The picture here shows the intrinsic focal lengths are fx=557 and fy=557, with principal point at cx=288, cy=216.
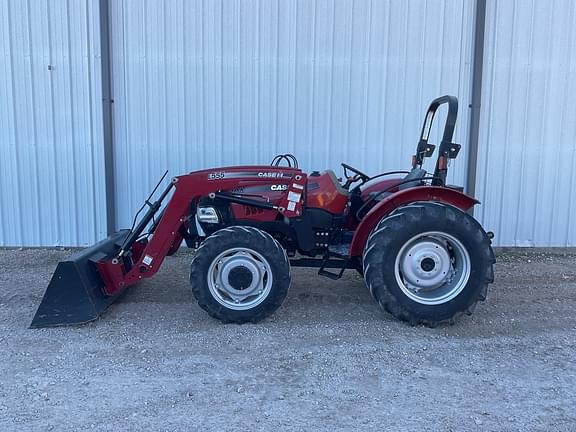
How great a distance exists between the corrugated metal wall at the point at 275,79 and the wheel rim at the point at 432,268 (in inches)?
109

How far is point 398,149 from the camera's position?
22.8 feet

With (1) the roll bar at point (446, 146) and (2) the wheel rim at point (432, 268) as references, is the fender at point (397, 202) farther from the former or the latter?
(2) the wheel rim at point (432, 268)

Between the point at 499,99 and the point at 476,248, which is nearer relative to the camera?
the point at 476,248

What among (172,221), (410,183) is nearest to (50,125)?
(172,221)

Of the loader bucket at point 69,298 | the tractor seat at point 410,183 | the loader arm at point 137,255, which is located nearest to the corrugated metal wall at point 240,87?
the tractor seat at point 410,183

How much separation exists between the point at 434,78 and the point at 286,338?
4183 millimetres

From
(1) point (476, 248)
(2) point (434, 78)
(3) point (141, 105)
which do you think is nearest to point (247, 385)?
(1) point (476, 248)

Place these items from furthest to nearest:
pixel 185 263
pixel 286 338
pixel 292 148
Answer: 1. pixel 292 148
2. pixel 185 263
3. pixel 286 338

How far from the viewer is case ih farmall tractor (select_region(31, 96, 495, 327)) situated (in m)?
4.27

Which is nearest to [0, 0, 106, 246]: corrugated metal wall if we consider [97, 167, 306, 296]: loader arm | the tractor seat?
[97, 167, 306, 296]: loader arm

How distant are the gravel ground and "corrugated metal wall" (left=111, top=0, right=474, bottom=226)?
2.26 metres

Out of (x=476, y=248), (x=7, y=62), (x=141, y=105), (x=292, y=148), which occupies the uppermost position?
(x=7, y=62)

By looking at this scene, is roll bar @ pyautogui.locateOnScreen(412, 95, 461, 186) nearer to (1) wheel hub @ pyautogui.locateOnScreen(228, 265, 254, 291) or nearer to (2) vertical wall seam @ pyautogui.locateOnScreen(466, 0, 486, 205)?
(1) wheel hub @ pyautogui.locateOnScreen(228, 265, 254, 291)

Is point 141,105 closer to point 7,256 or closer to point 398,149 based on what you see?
point 7,256
